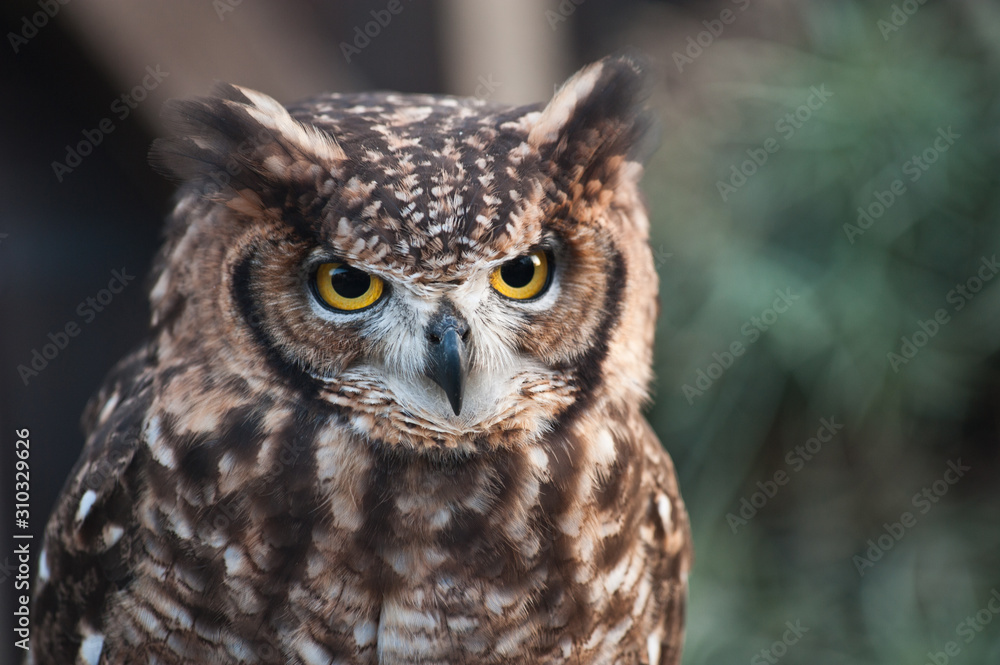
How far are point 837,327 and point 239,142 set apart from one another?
200 cm

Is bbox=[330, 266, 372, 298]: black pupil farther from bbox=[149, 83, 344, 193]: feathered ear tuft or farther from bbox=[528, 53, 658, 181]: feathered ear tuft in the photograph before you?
bbox=[528, 53, 658, 181]: feathered ear tuft

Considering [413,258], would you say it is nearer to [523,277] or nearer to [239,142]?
[523,277]

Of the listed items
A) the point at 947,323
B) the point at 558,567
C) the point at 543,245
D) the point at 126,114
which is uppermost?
the point at 126,114

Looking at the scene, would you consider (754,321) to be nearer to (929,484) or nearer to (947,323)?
(947,323)

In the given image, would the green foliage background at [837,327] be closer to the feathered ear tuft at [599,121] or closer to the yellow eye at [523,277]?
the feathered ear tuft at [599,121]

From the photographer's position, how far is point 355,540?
1.02m

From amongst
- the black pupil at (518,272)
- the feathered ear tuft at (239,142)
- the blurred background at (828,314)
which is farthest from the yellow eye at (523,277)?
the blurred background at (828,314)

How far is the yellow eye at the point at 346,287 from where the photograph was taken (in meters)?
0.94

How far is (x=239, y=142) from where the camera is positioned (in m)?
0.97

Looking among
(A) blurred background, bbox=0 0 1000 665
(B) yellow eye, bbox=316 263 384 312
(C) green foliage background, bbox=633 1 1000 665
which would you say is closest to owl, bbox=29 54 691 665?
(B) yellow eye, bbox=316 263 384 312

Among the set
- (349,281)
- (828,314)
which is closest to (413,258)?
(349,281)

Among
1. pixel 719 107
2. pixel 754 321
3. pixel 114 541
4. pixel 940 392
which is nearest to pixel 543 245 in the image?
pixel 114 541

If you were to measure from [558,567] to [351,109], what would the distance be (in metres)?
0.69

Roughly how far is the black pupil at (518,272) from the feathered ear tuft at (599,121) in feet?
0.39
